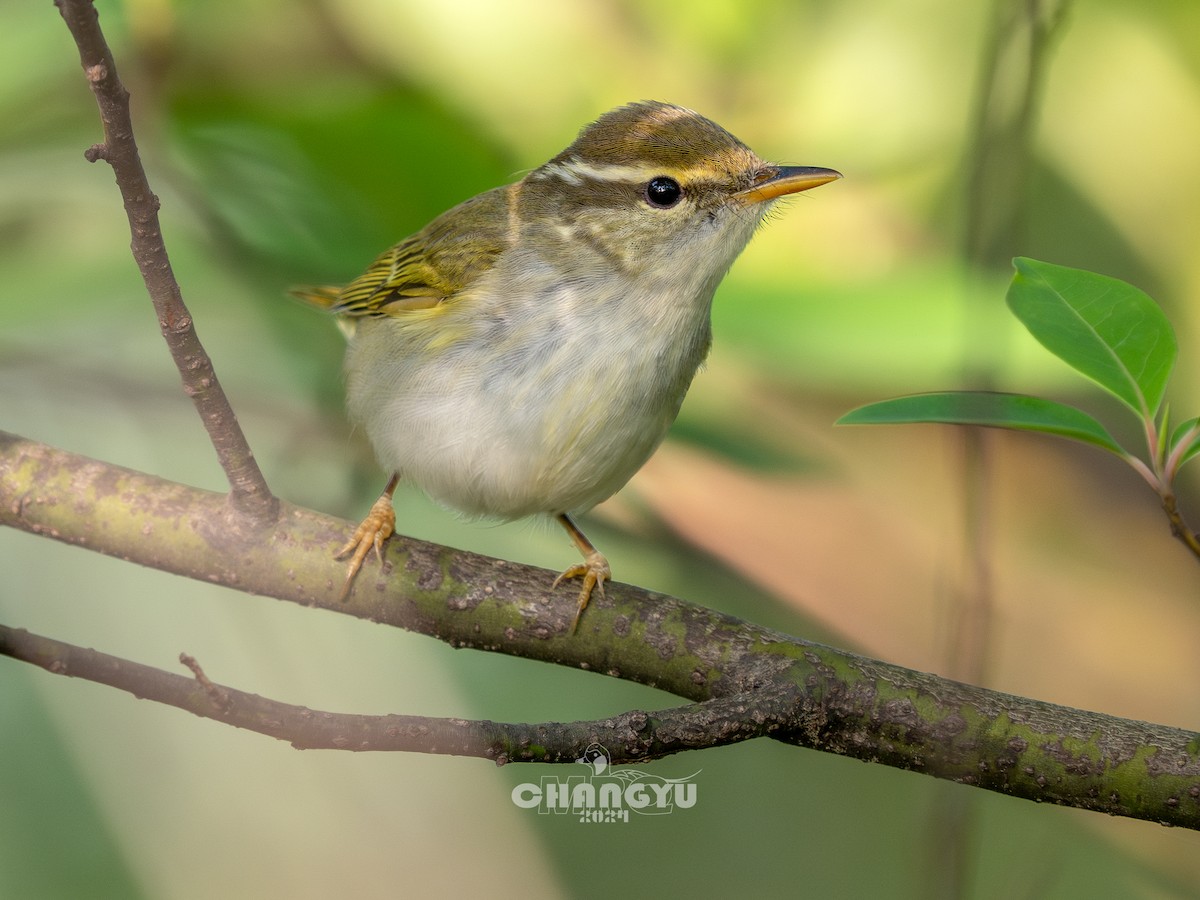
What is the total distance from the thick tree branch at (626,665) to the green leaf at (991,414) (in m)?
0.48

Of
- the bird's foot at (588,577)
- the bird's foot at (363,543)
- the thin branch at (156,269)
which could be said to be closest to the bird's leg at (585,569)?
the bird's foot at (588,577)

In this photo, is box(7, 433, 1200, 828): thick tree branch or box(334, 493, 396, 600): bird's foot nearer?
box(7, 433, 1200, 828): thick tree branch

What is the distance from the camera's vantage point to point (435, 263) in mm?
2961

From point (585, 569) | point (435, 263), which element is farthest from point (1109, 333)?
point (435, 263)

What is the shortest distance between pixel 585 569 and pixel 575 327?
1.81ft

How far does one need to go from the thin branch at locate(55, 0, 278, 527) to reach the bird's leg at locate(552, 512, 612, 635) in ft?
2.04

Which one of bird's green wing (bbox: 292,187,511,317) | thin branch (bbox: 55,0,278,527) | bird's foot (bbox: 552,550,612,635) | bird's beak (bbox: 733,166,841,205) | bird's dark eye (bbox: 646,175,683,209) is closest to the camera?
thin branch (bbox: 55,0,278,527)

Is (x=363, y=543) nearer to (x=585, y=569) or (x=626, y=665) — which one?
(x=585, y=569)

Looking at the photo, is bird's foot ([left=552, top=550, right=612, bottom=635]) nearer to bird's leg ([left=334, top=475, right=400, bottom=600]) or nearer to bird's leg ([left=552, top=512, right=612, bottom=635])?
bird's leg ([left=552, top=512, right=612, bottom=635])

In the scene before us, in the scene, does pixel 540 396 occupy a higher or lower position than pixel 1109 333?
lower

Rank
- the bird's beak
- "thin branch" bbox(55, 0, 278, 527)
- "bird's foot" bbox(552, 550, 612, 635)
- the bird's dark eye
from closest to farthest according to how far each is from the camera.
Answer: "thin branch" bbox(55, 0, 278, 527), "bird's foot" bbox(552, 550, 612, 635), the bird's beak, the bird's dark eye

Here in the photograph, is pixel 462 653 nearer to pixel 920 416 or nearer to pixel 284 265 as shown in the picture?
pixel 284 265

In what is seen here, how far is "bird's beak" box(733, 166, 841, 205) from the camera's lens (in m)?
2.55

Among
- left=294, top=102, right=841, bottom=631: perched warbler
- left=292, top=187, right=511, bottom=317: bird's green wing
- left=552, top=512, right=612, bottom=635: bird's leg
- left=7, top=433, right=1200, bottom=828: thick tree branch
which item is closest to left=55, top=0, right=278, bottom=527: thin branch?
left=7, top=433, right=1200, bottom=828: thick tree branch
